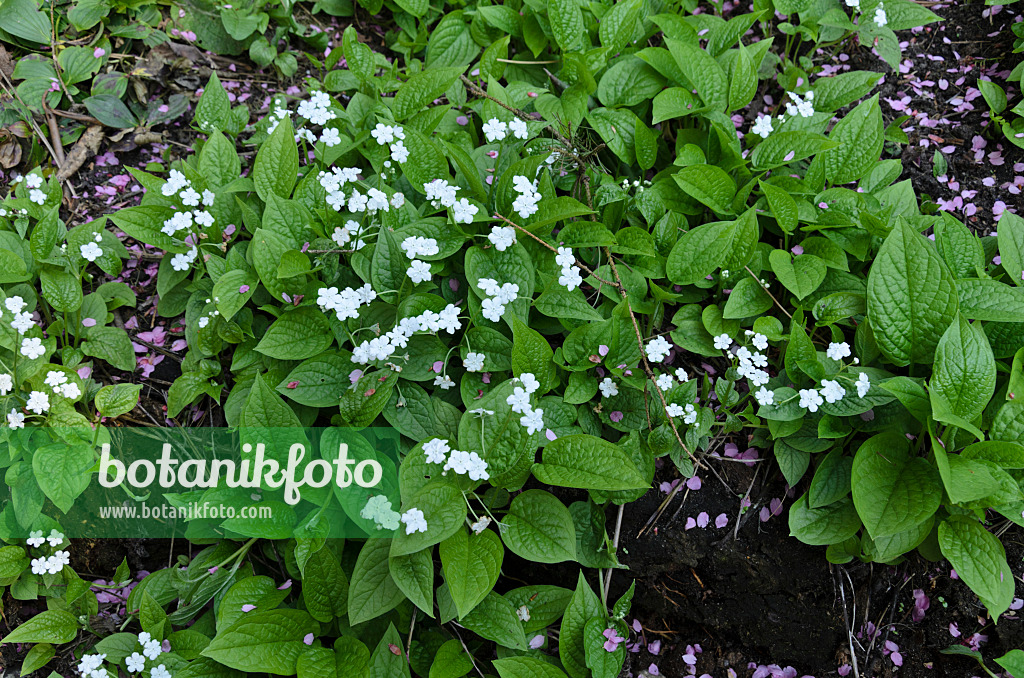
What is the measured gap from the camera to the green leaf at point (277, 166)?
111 inches

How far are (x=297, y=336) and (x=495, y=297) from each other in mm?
830

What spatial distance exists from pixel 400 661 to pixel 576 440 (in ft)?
3.30

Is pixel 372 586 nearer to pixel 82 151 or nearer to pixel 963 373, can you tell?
pixel 963 373

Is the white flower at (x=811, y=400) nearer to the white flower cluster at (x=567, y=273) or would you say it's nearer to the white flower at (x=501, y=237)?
the white flower cluster at (x=567, y=273)

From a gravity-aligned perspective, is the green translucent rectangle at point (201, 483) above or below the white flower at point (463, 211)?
below

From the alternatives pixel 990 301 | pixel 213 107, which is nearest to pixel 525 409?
pixel 990 301

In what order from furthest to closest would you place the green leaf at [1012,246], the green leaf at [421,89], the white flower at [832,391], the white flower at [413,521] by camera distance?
the green leaf at [421,89] < the green leaf at [1012,246] < the white flower at [832,391] < the white flower at [413,521]

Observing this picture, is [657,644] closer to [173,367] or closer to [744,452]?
[744,452]

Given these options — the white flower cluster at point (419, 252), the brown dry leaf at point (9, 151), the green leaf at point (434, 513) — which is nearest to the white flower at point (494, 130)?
the white flower cluster at point (419, 252)

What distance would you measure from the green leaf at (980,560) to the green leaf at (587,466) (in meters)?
1.06

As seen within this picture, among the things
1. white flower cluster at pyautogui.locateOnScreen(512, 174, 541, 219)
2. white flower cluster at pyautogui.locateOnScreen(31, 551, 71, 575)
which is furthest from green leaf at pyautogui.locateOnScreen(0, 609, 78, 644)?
white flower cluster at pyautogui.locateOnScreen(512, 174, 541, 219)

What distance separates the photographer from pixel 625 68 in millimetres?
3164

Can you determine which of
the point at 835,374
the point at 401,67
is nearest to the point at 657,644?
the point at 835,374

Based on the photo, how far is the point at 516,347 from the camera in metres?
2.37
